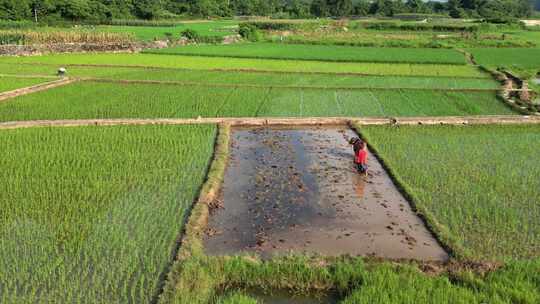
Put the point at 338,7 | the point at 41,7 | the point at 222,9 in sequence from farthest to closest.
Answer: the point at 338,7 → the point at 222,9 → the point at 41,7

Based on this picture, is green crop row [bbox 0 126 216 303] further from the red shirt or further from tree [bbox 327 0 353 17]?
tree [bbox 327 0 353 17]

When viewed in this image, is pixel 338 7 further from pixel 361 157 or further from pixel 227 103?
pixel 361 157

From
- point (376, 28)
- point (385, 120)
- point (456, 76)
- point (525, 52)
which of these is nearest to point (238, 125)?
point (385, 120)

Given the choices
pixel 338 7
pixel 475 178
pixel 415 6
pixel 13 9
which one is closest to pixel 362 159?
pixel 475 178

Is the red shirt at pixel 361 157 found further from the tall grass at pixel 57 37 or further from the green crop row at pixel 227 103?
the tall grass at pixel 57 37

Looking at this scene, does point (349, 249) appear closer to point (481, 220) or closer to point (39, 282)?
point (481, 220)

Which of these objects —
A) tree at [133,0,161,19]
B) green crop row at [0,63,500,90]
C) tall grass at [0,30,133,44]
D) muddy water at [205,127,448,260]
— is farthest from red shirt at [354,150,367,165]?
tree at [133,0,161,19]

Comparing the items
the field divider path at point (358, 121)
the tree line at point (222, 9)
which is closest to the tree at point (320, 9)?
the tree line at point (222, 9)
